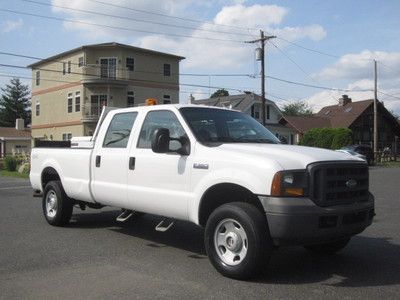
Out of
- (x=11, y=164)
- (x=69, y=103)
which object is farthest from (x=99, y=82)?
(x=11, y=164)

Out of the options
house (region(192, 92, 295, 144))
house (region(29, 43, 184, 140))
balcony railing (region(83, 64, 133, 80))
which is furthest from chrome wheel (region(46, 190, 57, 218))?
house (region(192, 92, 295, 144))

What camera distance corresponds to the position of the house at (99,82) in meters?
46.7

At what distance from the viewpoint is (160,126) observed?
7.28m

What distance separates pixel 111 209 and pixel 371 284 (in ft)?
23.4

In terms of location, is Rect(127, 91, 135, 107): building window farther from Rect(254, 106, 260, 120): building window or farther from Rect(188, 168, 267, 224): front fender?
Rect(188, 168, 267, 224): front fender

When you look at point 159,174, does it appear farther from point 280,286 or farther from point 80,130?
point 80,130

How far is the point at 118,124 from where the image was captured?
26.6 feet

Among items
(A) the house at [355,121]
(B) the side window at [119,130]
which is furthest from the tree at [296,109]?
(B) the side window at [119,130]

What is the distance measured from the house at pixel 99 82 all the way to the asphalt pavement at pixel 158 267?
38.2 m

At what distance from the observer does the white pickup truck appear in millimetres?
5621

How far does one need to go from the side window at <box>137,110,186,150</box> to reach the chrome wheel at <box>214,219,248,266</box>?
128 cm

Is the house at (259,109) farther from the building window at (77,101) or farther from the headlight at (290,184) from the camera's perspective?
the headlight at (290,184)

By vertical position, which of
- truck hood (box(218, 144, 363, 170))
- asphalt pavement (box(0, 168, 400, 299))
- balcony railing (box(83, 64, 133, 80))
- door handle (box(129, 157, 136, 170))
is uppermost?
balcony railing (box(83, 64, 133, 80))

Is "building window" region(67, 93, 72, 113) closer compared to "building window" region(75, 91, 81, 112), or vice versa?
"building window" region(75, 91, 81, 112)
